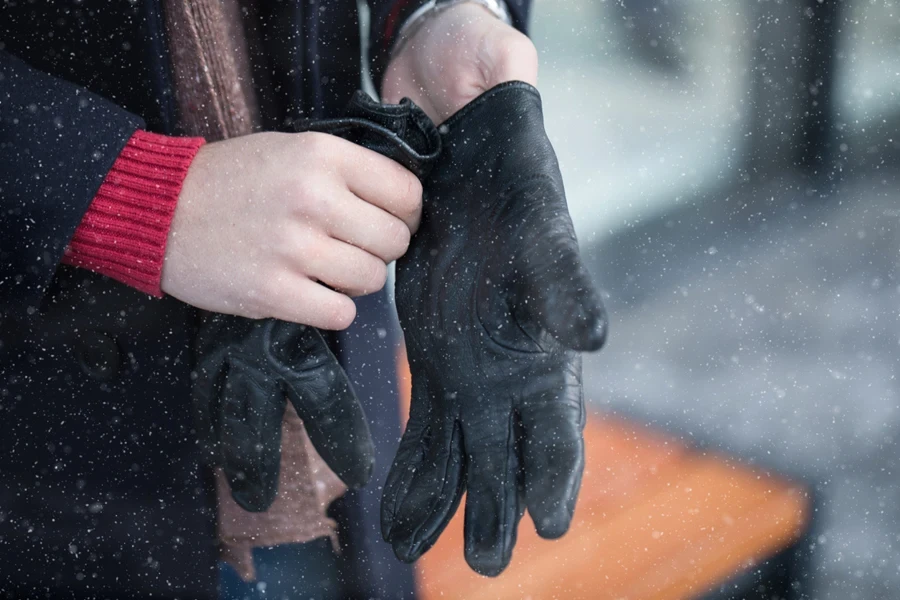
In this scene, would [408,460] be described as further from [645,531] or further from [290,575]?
[645,531]

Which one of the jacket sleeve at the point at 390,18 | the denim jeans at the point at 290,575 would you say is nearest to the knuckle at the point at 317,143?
the jacket sleeve at the point at 390,18

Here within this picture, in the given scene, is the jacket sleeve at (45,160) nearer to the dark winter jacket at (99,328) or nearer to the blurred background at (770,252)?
the dark winter jacket at (99,328)

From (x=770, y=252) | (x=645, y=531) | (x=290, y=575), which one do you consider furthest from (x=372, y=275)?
(x=770, y=252)

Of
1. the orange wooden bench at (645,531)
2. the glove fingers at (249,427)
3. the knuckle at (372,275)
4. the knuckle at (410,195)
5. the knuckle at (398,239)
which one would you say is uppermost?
the knuckle at (410,195)

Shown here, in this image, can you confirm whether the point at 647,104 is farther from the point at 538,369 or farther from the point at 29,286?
the point at 29,286

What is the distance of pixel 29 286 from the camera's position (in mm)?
409

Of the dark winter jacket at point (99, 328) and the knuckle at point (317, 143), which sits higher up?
the knuckle at point (317, 143)

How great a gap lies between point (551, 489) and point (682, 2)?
1.22 m

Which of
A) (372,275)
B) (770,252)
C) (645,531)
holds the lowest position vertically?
(645,531)

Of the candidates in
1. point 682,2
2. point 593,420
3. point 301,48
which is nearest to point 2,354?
point 301,48

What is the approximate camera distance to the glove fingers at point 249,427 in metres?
0.47

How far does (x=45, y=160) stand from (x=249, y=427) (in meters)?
0.20

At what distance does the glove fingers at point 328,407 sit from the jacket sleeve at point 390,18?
27 centimetres

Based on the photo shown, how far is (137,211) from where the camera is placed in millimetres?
411
